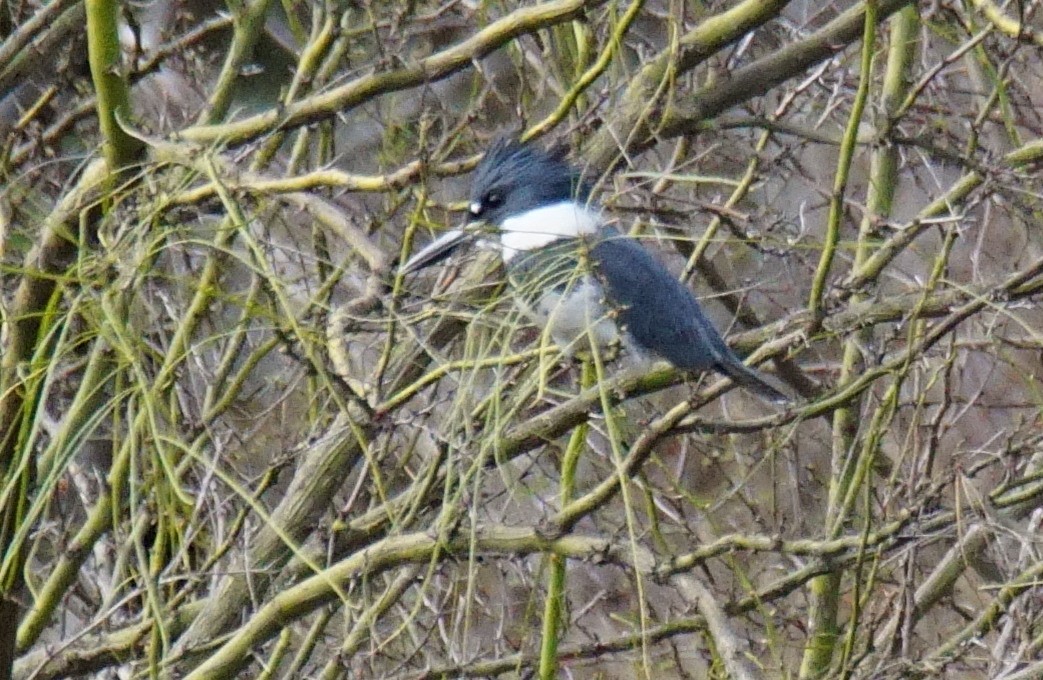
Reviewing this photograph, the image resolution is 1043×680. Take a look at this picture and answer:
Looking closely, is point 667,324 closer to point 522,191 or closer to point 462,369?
point 522,191

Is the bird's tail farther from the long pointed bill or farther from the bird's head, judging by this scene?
the long pointed bill

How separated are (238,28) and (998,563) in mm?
1625

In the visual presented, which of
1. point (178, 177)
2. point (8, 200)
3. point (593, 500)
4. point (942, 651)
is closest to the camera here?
point (178, 177)

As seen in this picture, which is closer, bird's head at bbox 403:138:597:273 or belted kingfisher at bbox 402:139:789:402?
belted kingfisher at bbox 402:139:789:402

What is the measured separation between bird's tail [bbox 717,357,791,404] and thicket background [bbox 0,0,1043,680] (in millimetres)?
78

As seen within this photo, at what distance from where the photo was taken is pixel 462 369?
4.78ft

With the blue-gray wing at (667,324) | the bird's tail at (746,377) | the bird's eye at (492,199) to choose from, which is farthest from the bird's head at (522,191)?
the bird's tail at (746,377)

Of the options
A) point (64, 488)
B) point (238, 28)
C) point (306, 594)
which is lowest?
point (306, 594)

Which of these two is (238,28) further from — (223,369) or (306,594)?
(306,594)

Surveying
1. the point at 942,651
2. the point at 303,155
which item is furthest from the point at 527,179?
the point at 942,651

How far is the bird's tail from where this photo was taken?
2367 mm

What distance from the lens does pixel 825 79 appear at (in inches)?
112

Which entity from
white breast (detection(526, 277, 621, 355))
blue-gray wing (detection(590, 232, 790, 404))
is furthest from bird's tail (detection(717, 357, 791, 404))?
white breast (detection(526, 277, 621, 355))

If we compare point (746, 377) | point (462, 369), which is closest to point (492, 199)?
point (746, 377)
